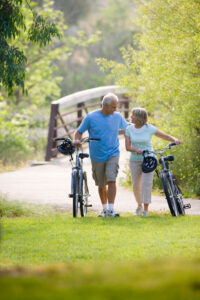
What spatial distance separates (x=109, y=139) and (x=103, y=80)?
3277cm

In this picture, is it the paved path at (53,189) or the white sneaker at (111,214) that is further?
the paved path at (53,189)

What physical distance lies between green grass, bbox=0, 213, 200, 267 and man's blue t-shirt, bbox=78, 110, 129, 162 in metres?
0.94

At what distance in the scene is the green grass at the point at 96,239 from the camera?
5.75 metres

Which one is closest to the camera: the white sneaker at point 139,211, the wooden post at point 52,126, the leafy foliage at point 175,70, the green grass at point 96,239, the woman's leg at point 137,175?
the green grass at point 96,239

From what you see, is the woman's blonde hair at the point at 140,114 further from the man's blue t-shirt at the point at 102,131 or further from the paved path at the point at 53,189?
the paved path at the point at 53,189

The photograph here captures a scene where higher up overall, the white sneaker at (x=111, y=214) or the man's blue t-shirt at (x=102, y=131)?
the man's blue t-shirt at (x=102, y=131)

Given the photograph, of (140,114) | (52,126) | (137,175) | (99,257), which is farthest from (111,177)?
(52,126)

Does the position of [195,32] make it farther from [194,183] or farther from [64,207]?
[64,207]

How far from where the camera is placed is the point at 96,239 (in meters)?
6.61

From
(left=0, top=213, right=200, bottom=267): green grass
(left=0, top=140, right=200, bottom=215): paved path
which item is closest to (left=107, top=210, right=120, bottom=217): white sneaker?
(left=0, top=213, right=200, bottom=267): green grass

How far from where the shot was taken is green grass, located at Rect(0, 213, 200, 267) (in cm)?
575

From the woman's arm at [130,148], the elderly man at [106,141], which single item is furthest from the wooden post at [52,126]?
the woman's arm at [130,148]

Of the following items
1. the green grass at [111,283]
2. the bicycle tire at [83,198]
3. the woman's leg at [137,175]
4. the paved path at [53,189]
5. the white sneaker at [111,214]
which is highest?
the green grass at [111,283]

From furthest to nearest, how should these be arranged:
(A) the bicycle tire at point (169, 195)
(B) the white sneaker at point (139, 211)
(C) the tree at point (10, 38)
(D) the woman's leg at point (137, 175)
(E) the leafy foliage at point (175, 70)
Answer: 1. (E) the leafy foliage at point (175, 70)
2. (C) the tree at point (10, 38)
3. (B) the white sneaker at point (139, 211)
4. (D) the woman's leg at point (137, 175)
5. (A) the bicycle tire at point (169, 195)
